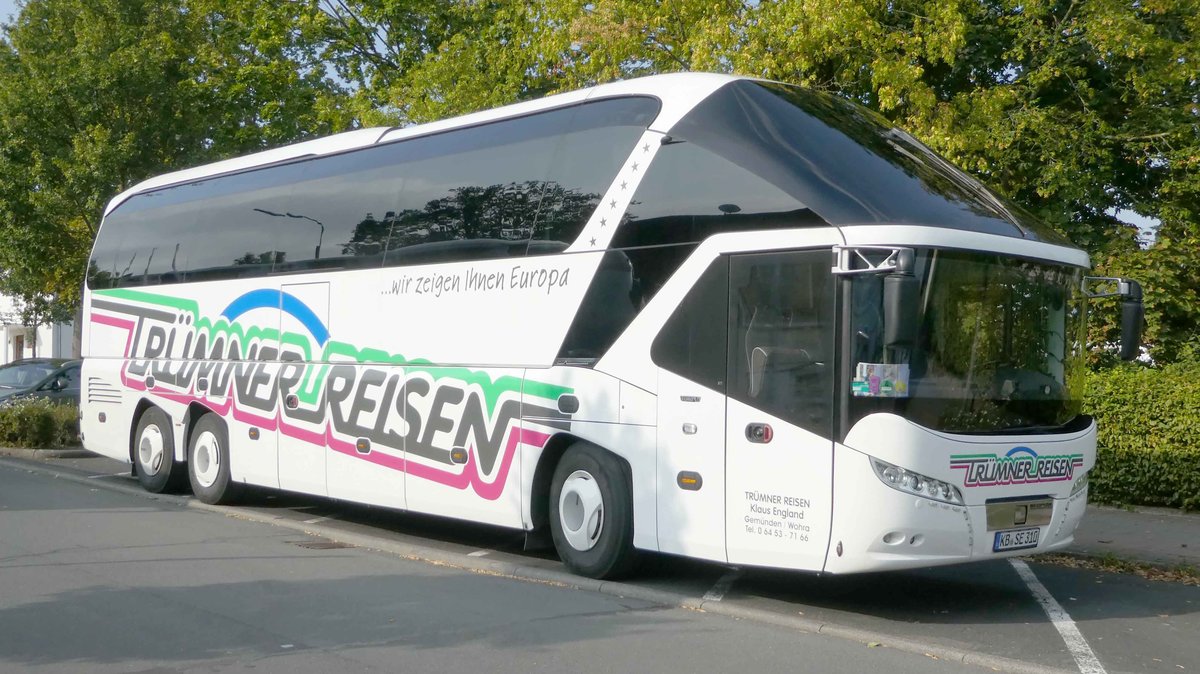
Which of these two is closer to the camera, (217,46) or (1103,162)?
(1103,162)

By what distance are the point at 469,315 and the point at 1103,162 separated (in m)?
11.2

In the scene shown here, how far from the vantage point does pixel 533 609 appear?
8.84 meters

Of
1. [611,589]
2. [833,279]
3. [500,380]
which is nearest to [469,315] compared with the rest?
[500,380]

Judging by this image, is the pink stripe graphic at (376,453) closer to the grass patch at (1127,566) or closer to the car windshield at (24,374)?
the grass patch at (1127,566)

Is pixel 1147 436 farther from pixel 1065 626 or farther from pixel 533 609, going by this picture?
pixel 533 609

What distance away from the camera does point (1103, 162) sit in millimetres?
18172

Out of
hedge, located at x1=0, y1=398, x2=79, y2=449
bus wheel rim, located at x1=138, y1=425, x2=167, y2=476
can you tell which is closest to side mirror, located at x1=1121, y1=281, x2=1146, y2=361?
bus wheel rim, located at x1=138, y1=425, x2=167, y2=476

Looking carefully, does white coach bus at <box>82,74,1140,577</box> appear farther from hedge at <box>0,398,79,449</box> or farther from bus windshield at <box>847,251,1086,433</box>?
hedge at <box>0,398,79,449</box>

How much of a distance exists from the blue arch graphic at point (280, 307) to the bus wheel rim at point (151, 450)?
7.85 feet

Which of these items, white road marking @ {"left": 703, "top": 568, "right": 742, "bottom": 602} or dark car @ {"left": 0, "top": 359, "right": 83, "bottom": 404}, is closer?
white road marking @ {"left": 703, "top": 568, "right": 742, "bottom": 602}

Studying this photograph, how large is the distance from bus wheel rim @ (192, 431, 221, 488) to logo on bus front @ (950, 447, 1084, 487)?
9.56m

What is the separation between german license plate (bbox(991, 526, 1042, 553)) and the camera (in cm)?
848

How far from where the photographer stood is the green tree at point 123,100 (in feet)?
90.2

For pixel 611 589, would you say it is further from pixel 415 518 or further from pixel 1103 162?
pixel 1103 162
